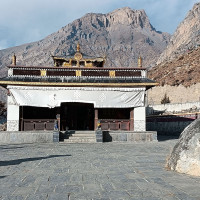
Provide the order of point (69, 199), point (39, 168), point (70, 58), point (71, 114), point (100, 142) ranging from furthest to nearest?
1. point (70, 58)
2. point (71, 114)
3. point (100, 142)
4. point (39, 168)
5. point (69, 199)

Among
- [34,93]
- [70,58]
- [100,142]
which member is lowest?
[100,142]

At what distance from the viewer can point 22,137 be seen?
16688 millimetres

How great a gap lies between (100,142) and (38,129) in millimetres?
4998

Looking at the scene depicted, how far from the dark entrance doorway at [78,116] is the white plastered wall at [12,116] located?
14.4ft

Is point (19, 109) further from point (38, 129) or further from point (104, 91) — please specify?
point (104, 91)

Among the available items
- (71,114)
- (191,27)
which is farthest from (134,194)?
(191,27)

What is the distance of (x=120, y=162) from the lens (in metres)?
8.65

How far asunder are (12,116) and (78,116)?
6.58m

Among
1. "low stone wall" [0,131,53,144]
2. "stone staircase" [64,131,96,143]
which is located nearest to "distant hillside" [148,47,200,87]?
"stone staircase" [64,131,96,143]

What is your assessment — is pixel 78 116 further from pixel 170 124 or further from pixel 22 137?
pixel 170 124

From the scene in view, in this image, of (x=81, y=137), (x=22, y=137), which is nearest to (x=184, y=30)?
(x=81, y=137)

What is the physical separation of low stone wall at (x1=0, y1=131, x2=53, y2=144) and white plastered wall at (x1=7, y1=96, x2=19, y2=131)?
1.46 metres

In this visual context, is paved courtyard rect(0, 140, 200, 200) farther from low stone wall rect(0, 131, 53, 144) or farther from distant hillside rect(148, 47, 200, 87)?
distant hillside rect(148, 47, 200, 87)

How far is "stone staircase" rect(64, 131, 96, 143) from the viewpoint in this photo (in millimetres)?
17141
